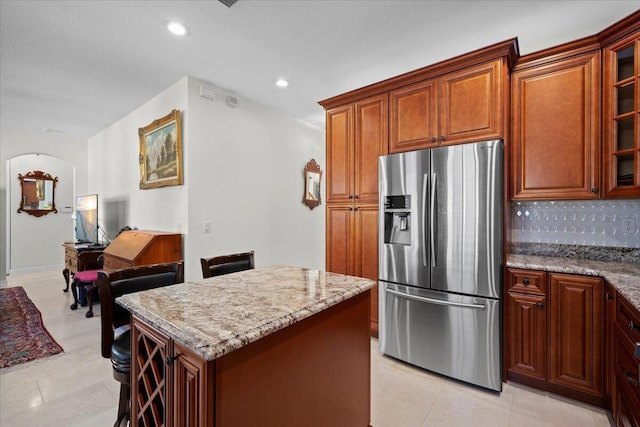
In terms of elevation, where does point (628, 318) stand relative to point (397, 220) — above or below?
below

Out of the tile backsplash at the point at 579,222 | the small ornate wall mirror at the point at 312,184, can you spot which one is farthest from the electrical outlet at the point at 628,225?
the small ornate wall mirror at the point at 312,184

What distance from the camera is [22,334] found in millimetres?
3059

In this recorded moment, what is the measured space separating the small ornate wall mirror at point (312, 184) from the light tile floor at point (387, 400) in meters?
2.75

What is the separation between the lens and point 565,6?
6.68ft

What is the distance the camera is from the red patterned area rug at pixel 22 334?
2.62 metres

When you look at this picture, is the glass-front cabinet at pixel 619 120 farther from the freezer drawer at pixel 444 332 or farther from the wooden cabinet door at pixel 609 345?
the freezer drawer at pixel 444 332

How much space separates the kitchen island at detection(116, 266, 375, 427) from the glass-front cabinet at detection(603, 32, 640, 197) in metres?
1.89

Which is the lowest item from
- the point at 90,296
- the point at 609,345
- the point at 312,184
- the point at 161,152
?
the point at 90,296

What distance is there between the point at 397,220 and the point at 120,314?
2.01 metres

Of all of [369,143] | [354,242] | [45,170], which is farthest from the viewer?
[45,170]

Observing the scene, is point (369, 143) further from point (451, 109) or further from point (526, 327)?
point (526, 327)

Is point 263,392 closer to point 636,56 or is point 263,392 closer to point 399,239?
point 399,239

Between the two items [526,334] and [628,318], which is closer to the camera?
[628,318]

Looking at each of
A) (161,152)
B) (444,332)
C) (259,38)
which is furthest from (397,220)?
(161,152)
